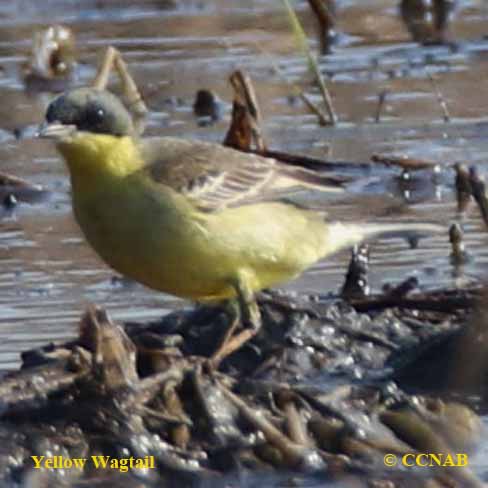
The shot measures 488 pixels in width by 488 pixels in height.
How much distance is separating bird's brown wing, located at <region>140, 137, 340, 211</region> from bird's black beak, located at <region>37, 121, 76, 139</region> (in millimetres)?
336

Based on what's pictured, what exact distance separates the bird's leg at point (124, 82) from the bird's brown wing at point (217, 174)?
9.60 feet

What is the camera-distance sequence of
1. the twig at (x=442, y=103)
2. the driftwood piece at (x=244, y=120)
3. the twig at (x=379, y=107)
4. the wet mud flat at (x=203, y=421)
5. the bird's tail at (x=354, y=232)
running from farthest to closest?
the twig at (x=379, y=107) → the twig at (x=442, y=103) → the driftwood piece at (x=244, y=120) → the bird's tail at (x=354, y=232) → the wet mud flat at (x=203, y=421)

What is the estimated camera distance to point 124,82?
1294cm

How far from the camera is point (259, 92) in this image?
14086 mm

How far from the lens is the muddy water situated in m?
10.2

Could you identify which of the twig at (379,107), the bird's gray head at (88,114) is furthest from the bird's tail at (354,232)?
the twig at (379,107)

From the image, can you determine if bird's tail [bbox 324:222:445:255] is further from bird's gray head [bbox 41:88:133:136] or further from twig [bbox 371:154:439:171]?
twig [bbox 371:154:439:171]

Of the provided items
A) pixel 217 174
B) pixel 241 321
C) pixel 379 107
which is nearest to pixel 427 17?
pixel 379 107

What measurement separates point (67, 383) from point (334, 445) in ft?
3.22

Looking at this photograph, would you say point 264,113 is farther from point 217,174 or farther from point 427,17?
point 217,174

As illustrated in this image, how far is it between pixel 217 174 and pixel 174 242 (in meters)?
0.68

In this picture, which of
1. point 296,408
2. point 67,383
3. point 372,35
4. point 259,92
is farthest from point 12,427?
point 372,35

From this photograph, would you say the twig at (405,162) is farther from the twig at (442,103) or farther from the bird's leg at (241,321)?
the bird's leg at (241,321)

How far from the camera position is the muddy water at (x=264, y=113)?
33.3 feet
